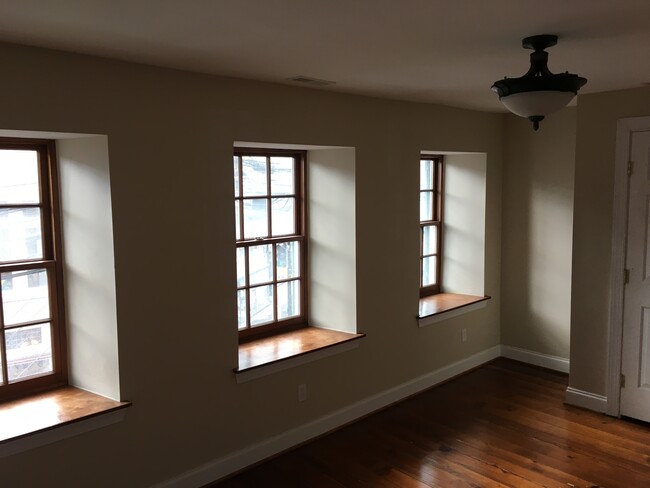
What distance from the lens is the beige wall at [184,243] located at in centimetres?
276

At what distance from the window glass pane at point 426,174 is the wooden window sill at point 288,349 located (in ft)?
5.53

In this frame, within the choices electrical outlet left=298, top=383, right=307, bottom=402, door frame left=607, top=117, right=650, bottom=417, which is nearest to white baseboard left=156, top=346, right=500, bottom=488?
electrical outlet left=298, top=383, right=307, bottom=402

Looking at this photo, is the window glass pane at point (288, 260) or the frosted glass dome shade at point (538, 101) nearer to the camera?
the frosted glass dome shade at point (538, 101)

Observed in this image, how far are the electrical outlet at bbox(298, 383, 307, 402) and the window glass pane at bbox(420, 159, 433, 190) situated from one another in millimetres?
2181

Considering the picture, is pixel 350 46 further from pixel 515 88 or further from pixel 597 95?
pixel 597 95

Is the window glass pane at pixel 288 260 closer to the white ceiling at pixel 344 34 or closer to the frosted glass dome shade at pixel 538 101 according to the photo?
the white ceiling at pixel 344 34

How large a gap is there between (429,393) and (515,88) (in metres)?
2.97

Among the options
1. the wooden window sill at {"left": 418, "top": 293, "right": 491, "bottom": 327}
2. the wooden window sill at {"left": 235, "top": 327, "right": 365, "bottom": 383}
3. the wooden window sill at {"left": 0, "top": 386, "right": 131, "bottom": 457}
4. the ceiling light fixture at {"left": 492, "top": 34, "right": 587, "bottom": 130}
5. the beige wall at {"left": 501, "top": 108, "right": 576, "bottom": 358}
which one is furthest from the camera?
the beige wall at {"left": 501, "top": 108, "right": 576, "bottom": 358}

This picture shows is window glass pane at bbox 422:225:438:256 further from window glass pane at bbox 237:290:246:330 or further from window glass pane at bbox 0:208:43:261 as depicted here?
window glass pane at bbox 0:208:43:261

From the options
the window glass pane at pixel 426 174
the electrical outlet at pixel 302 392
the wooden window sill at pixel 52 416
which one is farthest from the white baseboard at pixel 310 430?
the window glass pane at pixel 426 174

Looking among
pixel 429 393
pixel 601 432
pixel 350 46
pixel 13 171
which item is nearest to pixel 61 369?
pixel 13 171

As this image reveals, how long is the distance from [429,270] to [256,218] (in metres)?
2.05

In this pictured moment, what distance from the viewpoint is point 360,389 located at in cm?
430

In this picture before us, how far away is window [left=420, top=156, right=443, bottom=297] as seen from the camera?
5285 mm
